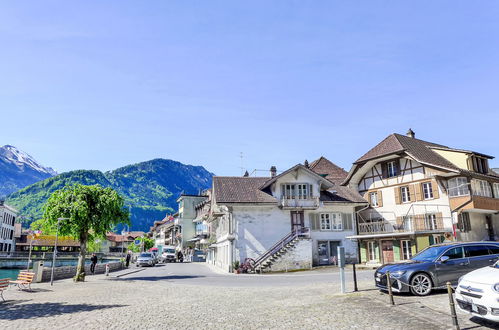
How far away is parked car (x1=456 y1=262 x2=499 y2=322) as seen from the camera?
769 cm

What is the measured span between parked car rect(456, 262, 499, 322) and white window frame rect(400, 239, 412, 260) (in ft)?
73.0

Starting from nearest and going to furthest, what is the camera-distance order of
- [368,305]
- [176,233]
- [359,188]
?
[368,305] < [359,188] < [176,233]

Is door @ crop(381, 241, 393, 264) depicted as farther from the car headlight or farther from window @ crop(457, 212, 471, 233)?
the car headlight

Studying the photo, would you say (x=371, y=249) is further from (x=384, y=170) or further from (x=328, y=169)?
(x=328, y=169)

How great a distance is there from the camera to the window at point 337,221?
35.2 metres

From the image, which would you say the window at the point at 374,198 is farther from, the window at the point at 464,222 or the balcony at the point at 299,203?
the window at the point at 464,222

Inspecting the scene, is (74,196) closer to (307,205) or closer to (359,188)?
(307,205)

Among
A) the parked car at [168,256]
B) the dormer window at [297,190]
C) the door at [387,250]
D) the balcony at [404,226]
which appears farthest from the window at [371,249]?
the parked car at [168,256]

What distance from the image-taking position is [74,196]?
24.4 m

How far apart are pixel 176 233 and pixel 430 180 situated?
67735mm

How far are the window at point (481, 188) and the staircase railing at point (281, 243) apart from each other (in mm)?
14414

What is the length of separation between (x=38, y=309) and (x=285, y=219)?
76.5ft

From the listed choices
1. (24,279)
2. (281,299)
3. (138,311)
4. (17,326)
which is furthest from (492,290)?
(24,279)

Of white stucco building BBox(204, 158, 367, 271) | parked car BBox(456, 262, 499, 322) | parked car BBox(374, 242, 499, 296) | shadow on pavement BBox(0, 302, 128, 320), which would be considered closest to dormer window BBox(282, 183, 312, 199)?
white stucco building BBox(204, 158, 367, 271)
